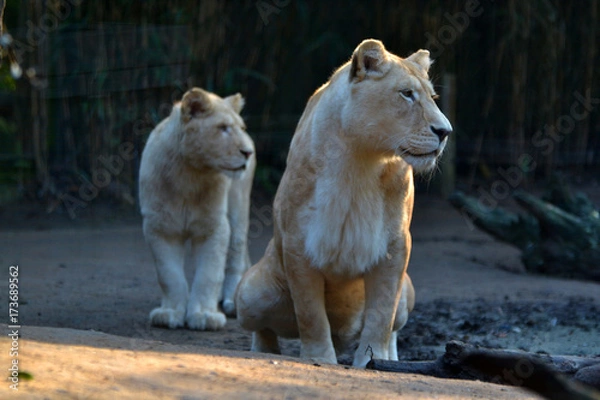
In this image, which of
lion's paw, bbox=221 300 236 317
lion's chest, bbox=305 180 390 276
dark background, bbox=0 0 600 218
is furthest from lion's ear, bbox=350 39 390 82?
dark background, bbox=0 0 600 218

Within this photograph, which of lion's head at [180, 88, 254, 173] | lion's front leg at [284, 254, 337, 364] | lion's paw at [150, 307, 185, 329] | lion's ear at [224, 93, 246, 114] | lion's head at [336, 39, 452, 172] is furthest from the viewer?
lion's ear at [224, 93, 246, 114]

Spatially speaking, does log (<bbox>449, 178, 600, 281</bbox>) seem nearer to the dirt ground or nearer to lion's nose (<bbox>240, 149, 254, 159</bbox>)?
the dirt ground

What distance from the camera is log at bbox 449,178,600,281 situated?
7.46 m

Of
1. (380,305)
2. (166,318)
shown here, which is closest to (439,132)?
(380,305)

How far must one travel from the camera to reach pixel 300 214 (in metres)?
4.23

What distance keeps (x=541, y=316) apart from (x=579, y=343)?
688 millimetres

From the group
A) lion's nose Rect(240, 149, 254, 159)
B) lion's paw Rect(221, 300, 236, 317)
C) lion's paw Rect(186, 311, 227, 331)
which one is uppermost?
lion's nose Rect(240, 149, 254, 159)

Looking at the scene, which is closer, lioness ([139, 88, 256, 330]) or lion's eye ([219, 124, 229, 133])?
lioness ([139, 88, 256, 330])

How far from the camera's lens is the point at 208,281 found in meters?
5.80

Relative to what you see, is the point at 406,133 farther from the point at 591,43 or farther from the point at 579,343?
the point at 591,43

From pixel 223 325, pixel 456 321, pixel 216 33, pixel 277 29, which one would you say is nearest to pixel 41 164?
pixel 216 33

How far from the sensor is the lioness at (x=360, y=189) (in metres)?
4.06

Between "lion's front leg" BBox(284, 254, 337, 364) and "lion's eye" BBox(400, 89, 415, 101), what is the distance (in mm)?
917

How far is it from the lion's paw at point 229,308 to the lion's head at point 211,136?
3.58 feet
